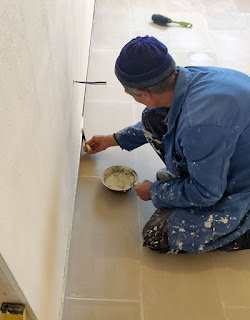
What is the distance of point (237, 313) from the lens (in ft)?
4.85

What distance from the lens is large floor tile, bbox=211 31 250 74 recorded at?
2811mm

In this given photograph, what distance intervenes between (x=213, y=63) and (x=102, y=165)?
56.2 inches

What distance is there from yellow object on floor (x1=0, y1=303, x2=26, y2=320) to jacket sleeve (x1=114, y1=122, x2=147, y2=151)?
45.6 inches

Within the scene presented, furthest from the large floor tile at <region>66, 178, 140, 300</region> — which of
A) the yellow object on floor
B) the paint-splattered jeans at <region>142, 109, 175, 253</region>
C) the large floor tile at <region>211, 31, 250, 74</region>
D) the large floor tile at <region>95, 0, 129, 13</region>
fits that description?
the large floor tile at <region>95, 0, 129, 13</region>

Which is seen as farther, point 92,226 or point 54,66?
point 92,226

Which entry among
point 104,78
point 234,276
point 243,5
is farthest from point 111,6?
point 234,276

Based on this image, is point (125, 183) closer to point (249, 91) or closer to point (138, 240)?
point (138, 240)

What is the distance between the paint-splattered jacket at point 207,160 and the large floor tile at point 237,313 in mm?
278

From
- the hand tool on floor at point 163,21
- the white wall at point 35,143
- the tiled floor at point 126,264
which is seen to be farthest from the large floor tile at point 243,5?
the white wall at point 35,143

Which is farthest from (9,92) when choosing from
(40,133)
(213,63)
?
(213,63)

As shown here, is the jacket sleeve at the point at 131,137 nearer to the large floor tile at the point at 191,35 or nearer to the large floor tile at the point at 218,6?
the large floor tile at the point at 191,35

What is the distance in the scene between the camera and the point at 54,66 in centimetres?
113

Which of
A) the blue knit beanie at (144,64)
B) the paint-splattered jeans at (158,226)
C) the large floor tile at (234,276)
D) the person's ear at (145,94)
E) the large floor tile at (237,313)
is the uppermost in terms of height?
the blue knit beanie at (144,64)

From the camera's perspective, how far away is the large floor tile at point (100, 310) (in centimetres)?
145
